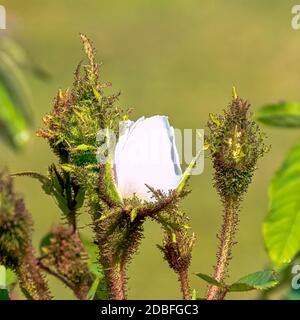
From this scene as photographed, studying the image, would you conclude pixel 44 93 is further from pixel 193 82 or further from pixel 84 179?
pixel 84 179

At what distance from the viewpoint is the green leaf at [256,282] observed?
401 millimetres

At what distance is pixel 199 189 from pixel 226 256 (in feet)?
8.37

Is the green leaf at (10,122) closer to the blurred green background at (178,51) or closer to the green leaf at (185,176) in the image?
the green leaf at (185,176)

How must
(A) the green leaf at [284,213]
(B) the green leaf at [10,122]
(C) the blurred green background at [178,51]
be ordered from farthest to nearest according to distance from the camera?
(C) the blurred green background at [178,51], (B) the green leaf at [10,122], (A) the green leaf at [284,213]

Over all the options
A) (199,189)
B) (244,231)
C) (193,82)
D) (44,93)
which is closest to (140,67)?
(193,82)

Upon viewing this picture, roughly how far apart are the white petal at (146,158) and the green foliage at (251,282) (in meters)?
0.05

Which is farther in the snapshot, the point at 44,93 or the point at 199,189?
the point at 44,93

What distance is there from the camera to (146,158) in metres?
0.38

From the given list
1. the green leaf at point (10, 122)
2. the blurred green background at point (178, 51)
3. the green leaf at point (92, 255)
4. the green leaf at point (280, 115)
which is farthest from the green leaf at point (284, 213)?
the blurred green background at point (178, 51)

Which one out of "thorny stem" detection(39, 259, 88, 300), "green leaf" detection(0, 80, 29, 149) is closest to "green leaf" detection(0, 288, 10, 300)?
"thorny stem" detection(39, 259, 88, 300)

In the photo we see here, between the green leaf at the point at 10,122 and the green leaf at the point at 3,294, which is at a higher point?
the green leaf at the point at 10,122

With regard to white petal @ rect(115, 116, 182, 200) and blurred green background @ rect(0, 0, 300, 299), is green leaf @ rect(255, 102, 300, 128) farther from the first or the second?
blurred green background @ rect(0, 0, 300, 299)

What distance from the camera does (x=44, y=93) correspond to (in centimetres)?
344

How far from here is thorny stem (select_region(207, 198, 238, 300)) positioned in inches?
15.9
